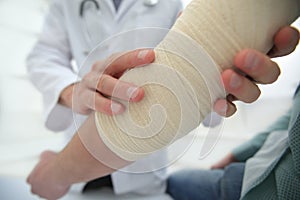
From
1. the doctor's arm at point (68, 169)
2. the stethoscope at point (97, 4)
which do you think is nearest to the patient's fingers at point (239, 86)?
the doctor's arm at point (68, 169)

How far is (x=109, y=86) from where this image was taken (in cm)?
31

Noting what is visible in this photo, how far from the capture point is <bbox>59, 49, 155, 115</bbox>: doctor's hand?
0.95 ft

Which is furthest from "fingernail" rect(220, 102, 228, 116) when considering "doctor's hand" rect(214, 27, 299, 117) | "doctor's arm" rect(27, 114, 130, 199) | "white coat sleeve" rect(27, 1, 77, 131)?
"white coat sleeve" rect(27, 1, 77, 131)

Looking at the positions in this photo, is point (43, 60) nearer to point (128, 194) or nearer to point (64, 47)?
point (64, 47)

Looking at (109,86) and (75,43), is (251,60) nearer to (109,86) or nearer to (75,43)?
(109,86)

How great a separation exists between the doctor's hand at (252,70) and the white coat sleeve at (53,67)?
0.27 meters

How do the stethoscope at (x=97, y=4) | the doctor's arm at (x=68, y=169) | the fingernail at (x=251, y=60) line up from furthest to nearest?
1. the stethoscope at (x=97, y=4)
2. the doctor's arm at (x=68, y=169)
3. the fingernail at (x=251, y=60)

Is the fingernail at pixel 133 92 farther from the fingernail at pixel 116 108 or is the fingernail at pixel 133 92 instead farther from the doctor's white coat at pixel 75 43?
the doctor's white coat at pixel 75 43

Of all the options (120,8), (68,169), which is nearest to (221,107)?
(68,169)

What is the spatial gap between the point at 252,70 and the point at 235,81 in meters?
0.02

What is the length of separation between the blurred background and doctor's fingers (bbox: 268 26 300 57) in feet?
0.20

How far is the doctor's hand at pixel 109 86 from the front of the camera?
290 mm

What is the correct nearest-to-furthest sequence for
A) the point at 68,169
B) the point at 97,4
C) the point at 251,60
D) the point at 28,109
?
the point at 251,60 < the point at 68,169 < the point at 97,4 < the point at 28,109

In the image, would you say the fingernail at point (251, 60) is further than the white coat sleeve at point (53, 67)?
No
